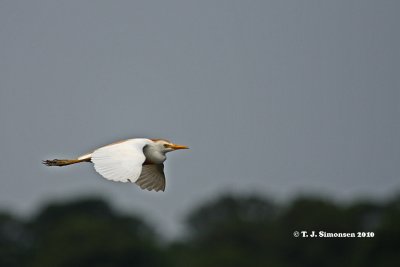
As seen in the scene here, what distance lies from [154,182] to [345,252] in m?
50.3

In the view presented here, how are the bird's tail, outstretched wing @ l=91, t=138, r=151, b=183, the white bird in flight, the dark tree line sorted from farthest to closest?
the dark tree line, the bird's tail, the white bird in flight, outstretched wing @ l=91, t=138, r=151, b=183

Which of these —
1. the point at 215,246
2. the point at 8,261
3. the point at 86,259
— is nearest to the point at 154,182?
the point at 86,259

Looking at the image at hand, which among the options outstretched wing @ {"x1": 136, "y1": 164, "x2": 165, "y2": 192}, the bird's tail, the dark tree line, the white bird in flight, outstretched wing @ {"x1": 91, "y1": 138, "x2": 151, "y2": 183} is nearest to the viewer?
outstretched wing @ {"x1": 91, "y1": 138, "x2": 151, "y2": 183}

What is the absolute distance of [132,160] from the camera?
17109 mm

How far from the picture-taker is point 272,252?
7381 cm

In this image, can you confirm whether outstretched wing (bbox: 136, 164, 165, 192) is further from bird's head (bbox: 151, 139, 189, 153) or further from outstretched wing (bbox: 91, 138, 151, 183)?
outstretched wing (bbox: 91, 138, 151, 183)

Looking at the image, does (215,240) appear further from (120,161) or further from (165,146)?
(120,161)

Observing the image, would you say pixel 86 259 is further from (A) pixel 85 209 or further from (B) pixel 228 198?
(B) pixel 228 198

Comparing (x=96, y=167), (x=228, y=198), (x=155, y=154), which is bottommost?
(x=96, y=167)

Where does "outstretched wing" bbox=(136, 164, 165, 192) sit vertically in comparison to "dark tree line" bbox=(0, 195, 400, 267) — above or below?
below

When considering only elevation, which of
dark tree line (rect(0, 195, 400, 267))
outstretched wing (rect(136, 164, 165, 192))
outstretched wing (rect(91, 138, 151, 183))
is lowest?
outstretched wing (rect(91, 138, 151, 183))

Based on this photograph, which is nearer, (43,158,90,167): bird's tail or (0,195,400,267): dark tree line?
(43,158,90,167): bird's tail

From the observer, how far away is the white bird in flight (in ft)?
54.7

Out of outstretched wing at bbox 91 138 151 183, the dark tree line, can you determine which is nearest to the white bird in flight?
outstretched wing at bbox 91 138 151 183
